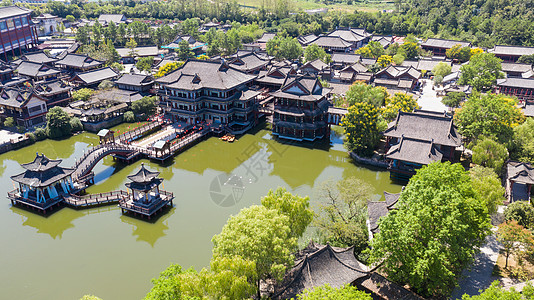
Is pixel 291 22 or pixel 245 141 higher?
pixel 291 22

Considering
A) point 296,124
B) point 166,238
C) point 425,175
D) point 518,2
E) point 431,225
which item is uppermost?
point 518,2

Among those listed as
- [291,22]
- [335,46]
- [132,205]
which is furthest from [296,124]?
[291,22]

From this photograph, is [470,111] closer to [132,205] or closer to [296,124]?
[296,124]

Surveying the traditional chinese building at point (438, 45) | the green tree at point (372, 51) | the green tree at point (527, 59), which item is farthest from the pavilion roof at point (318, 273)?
the traditional chinese building at point (438, 45)

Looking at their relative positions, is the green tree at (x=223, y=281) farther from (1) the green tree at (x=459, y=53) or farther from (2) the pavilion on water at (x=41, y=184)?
(1) the green tree at (x=459, y=53)

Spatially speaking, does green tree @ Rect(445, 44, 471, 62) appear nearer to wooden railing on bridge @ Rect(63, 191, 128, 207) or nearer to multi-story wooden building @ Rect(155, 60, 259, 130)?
multi-story wooden building @ Rect(155, 60, 259, 130)

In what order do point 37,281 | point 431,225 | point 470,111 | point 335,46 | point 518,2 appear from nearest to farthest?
point 431,225, point 37,281, point 470,111, point 335,46, point 518,2

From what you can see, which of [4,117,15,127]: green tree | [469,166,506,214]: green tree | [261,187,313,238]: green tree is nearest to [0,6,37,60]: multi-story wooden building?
[4,117,15,127]: green tree
